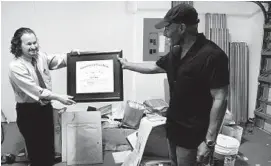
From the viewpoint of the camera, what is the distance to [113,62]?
237cm

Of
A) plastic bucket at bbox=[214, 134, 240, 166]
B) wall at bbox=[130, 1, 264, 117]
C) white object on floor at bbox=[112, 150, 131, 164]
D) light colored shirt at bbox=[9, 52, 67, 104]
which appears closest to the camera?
light colored shirt at bbox=[9, 52, 67, 104]

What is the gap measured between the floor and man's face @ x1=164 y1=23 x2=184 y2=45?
1878mm

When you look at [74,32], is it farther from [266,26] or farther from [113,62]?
[266,26]

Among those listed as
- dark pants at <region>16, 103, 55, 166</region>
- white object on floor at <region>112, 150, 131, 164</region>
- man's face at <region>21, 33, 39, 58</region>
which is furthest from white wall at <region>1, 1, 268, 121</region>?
man's face at <region>21, 33, 39, 58</region>

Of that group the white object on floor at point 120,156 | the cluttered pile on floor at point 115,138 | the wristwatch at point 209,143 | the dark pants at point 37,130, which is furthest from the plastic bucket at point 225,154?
the dark pants at point 37,130

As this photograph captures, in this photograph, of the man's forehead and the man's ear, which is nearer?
the man's ear

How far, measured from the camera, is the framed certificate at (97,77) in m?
2.38

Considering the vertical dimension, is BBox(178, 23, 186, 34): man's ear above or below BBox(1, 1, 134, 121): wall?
below

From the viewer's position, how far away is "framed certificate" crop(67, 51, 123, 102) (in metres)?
2.38

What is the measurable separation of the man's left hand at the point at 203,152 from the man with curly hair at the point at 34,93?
4.32 ft

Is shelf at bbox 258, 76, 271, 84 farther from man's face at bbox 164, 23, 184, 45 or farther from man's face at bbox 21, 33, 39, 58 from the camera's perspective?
man's face at bbox 21, 33, 39, 58

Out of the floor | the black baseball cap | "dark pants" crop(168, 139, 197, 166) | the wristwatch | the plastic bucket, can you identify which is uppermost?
the black baseball cap

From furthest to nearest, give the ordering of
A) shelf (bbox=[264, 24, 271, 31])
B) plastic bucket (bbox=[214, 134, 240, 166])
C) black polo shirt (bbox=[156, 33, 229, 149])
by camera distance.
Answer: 1. shelf (bbox=[264, 24, 271, 31])
2. plastic bucket (bbox=[214, 134, 240, 166])
3. black polo shirt (bbox=[156, 33, 229, 149])

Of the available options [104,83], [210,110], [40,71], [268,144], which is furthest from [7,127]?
[268,144]
